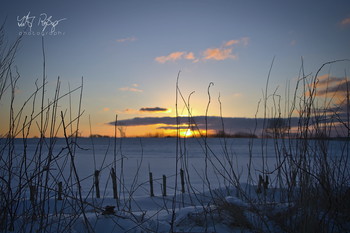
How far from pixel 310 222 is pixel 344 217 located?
0.65 meters

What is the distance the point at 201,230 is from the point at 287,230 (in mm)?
690

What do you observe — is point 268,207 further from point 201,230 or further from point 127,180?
point 127,180

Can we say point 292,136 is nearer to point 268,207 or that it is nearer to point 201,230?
point 268,207

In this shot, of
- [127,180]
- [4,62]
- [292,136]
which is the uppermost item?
[4,62]

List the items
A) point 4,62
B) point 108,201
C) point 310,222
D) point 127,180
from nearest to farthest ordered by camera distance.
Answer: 1. point 310,222
2. point 4,62
3. point 108,201
4. point 127,180

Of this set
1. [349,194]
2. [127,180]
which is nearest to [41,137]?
[349,194]

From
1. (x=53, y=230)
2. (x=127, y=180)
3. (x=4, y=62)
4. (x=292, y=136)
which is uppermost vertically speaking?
(x=4, y=62)

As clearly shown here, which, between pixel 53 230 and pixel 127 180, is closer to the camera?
pixel 53 230

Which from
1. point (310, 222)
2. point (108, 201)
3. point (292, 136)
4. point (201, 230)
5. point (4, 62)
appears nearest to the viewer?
point (310, 222)

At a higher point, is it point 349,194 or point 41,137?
point 41,137

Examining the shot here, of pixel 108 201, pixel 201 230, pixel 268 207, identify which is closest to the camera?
pixel 201 230

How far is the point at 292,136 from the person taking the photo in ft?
9.12

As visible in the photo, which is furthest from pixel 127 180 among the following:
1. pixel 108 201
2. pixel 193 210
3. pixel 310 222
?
pixel 310 222

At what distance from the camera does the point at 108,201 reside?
9227mm
